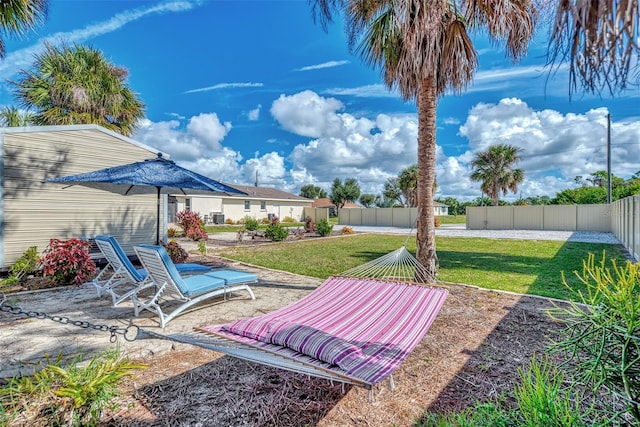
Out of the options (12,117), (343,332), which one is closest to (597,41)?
(343,332)

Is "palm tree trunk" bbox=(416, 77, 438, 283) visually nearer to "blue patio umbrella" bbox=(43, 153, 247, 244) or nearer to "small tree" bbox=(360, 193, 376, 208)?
"blue patio umbrella" bbox=(43, 153, 247, 244)

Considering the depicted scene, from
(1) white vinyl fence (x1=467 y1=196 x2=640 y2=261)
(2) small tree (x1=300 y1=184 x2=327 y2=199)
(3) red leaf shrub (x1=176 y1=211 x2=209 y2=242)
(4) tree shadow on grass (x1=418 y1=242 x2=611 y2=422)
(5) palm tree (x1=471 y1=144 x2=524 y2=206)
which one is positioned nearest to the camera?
(4) tree shadow on grass (x1=418 y1=242 x2=611 y2=422)

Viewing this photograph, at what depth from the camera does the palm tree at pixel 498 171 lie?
84.2ft

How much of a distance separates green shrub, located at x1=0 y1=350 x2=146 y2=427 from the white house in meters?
24.8

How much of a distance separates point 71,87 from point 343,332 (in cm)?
1210

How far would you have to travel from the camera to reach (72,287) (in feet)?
20.0

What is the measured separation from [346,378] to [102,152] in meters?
8.90

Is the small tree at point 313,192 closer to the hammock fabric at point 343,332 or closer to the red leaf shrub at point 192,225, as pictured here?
the red leaf shrub at point 192,225

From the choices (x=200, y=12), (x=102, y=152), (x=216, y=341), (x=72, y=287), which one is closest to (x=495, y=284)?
(x=216, y=341)

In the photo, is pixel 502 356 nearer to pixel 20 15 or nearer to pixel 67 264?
pixel 67 264

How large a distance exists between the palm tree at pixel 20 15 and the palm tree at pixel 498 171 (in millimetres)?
27754

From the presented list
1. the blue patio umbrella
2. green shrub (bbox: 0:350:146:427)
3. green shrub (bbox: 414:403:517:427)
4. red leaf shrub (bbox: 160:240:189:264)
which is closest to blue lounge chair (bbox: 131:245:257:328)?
the blue patio umbrella

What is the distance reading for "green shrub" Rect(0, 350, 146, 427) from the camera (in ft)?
6.59

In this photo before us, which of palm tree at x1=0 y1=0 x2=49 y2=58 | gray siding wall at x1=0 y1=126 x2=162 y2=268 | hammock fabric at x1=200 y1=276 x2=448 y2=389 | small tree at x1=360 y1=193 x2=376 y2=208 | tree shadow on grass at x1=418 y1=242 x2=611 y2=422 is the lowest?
tree shadow on grass at x1=418 y1=242 x2=611 y2=422
